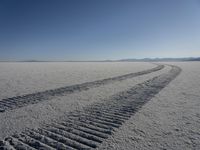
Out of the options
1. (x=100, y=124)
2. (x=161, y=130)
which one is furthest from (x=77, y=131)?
(x=161, y=130)

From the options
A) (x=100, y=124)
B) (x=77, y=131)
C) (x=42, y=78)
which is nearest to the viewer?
(x=77, y=131)

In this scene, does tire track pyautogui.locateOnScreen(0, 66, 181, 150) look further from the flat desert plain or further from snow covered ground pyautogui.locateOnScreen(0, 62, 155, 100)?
snow covered ground pyautogui.locateOnScreen(0, 62, 155, 100)

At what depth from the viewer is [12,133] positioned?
Result: 15.5 ft

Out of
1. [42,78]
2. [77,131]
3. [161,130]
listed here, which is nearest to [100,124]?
[77,131]

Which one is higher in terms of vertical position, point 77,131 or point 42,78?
point 42,78

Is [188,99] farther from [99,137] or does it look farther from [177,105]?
[99,137]

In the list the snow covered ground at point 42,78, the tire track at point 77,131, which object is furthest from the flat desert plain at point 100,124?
the snow covered ground at point 42,78

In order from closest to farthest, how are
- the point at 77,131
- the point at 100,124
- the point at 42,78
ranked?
1. the point at 77,131
2. the point at 100,124
3. the point at 42,78

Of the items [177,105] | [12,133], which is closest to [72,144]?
[12,133]

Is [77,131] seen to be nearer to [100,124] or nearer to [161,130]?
[100,124]

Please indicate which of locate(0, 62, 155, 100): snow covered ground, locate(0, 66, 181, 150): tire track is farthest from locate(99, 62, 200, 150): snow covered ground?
locate(0, 62, 155, 100): snow covered ground

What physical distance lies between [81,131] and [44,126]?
1.04 m

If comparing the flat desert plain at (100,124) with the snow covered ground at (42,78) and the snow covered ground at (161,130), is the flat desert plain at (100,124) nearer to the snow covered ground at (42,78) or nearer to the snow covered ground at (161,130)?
the snow covered ground at (161,130)

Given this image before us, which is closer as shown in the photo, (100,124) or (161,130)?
(161,130)
